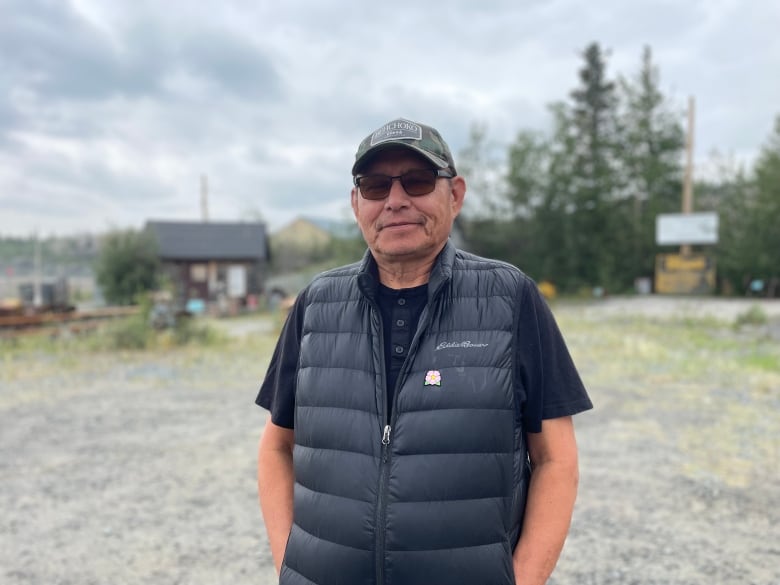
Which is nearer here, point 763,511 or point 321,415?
point 321,415

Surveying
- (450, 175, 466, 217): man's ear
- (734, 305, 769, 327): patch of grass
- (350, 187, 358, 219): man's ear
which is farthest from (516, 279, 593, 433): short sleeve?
(734, 305, 769, 327): patch of grass

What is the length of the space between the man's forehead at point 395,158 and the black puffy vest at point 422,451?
261mm

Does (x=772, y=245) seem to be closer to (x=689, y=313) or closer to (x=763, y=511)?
(x=689, y=313)

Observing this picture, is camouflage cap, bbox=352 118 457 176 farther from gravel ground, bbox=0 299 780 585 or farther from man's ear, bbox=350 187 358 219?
gravel ground, bbox=0 299 780 585

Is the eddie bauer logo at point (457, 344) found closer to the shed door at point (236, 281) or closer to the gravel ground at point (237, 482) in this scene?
the gravel ground at point (237, 482)

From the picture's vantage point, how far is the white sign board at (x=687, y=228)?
2730 cm

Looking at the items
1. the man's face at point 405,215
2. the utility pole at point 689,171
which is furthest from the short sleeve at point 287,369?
the utility pole at point 689,171

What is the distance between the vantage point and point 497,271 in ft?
5.43

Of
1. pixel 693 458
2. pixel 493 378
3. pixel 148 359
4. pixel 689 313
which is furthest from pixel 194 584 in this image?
pixel 689 313

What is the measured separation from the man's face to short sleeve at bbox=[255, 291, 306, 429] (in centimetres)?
35

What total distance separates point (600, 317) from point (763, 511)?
15057mm

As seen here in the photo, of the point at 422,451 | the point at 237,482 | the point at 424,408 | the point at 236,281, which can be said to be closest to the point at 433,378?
the point at 424,408

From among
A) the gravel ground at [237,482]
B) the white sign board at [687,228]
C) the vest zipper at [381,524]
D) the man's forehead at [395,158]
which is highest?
the white sign board at [687,228]

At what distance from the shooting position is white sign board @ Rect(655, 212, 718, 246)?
89.6ft
